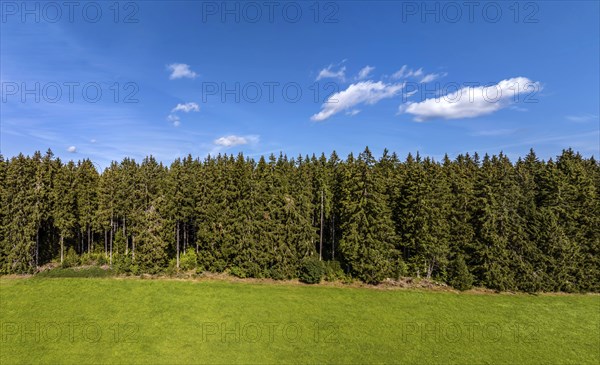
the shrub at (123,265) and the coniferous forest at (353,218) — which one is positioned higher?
the coniferous forest at (353,218)

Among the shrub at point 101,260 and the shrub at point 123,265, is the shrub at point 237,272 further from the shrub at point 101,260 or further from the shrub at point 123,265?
the shrub at point 101,260

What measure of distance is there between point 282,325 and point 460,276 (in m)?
24.6

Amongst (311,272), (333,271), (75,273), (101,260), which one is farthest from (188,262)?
(333,271)

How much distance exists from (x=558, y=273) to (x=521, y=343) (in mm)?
19083

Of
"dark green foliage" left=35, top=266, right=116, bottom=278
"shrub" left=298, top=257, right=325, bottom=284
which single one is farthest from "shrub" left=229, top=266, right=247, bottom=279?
"dark green foliage" left=35, top=266, right=116, bottom=278

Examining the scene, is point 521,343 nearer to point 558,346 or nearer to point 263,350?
point 558,346

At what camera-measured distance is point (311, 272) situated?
133ft

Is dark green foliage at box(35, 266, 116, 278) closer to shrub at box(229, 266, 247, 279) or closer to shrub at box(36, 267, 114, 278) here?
shrub at box(36, 267, 114, 278)

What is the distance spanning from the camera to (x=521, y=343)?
84.0ft

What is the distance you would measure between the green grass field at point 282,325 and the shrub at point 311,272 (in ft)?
5.25

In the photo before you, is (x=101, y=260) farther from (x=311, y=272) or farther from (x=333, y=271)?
(x=333, y=271)

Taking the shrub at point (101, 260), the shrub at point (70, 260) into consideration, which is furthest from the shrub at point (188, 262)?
the shrub at point (70, 260)

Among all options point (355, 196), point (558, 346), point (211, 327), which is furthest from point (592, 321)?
point (211, 327)

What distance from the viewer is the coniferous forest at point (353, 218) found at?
39188mm
